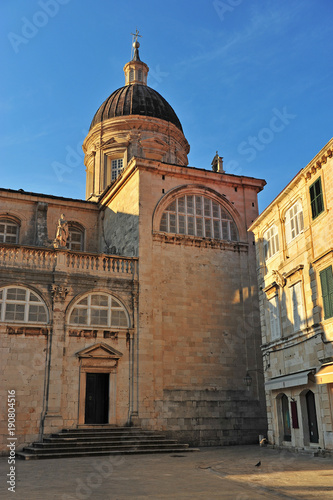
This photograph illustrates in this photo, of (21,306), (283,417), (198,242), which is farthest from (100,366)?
(198,242)

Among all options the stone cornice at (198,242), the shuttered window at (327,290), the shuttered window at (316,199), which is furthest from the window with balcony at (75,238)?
the shuttered window at (327,290)

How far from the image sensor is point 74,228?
31.3 metres

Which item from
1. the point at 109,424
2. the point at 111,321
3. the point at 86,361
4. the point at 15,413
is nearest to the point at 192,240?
the point at 111,321

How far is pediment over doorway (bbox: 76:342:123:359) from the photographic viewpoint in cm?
2231

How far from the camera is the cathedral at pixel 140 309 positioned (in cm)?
2180

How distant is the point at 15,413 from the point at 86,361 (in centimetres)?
356

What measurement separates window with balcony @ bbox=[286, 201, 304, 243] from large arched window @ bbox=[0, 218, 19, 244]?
51.5 ft

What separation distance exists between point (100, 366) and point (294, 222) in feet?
33.8

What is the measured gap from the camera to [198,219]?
2753 cm

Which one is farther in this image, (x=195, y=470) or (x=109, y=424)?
(x=109, y=424)

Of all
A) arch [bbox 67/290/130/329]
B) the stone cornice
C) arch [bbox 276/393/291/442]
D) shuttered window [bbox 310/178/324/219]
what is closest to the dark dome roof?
the stone cornice

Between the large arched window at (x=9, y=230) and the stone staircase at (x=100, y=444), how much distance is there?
482 inches

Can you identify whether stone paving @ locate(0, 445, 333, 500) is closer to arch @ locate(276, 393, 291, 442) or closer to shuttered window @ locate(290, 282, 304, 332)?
arch @ locate(276, 393, 291, 442)

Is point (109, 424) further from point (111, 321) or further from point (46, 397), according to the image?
point (111, 321)
